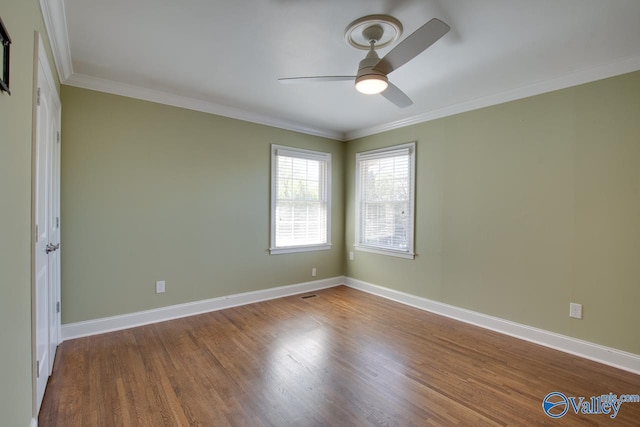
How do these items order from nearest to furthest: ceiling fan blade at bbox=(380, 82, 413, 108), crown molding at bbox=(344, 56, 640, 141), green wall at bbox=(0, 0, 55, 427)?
green wall at bbox=(0, 0, 55, 427)
ceiling fan blade at bbox=(380, 82, 413, 108)
crown molding at bbox=(344, 56, 640, 141)

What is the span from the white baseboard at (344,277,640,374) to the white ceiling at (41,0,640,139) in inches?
91.0

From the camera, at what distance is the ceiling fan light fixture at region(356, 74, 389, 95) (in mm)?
2080

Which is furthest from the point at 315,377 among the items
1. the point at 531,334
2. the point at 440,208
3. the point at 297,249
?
the point at 440,208

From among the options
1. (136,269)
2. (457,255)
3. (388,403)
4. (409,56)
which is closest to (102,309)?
(136,269)

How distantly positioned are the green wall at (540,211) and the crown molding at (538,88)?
0.06m

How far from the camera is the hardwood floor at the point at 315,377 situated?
75.1 inches

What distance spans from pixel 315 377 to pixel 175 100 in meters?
3.17

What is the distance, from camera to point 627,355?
2490 millimetres

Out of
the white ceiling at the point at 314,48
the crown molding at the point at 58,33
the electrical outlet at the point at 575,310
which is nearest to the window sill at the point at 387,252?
the electrical outlet at the point at 575,310

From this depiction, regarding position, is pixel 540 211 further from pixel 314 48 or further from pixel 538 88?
pixel 314 48

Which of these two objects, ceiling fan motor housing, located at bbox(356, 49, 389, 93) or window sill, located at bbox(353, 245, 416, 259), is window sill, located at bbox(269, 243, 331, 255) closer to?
window sill, located at bbox(353, 245, 416, 259)

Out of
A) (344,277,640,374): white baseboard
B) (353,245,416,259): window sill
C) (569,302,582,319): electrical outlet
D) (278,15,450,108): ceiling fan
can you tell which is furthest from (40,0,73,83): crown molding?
(569,302,582,319): electrical outlet

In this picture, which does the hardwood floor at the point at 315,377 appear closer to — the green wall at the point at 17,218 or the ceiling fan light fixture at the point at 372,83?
the green wall at the point at 17,218

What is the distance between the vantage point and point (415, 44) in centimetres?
181
